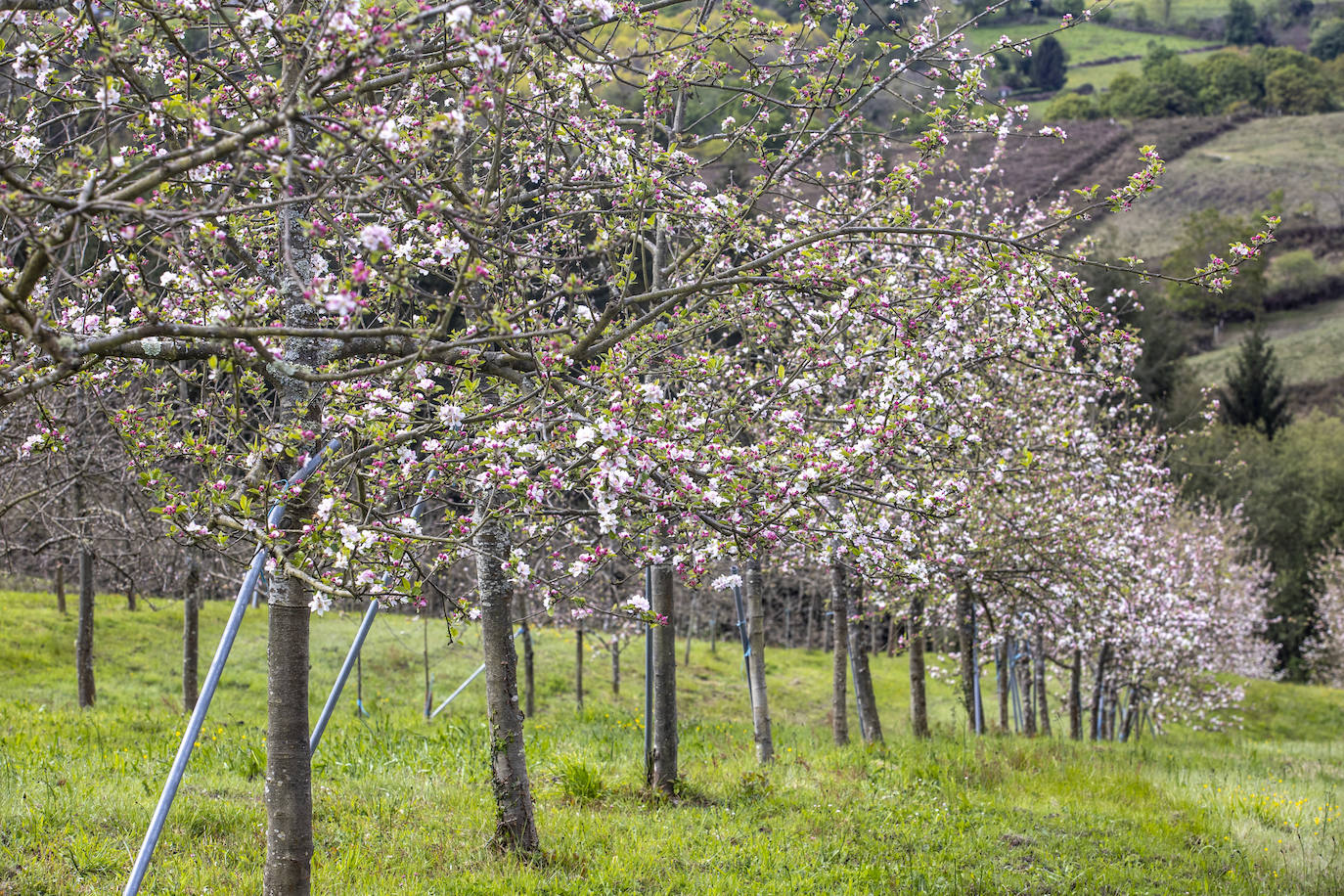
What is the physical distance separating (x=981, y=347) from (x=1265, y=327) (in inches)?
3281

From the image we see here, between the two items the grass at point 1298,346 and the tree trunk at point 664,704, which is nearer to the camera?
the tree trunk at point 664,704

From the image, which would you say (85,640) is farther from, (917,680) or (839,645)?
(917,680)

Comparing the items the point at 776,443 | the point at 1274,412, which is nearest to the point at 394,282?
the point at 776,443

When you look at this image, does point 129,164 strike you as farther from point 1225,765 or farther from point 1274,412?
point 1274,412

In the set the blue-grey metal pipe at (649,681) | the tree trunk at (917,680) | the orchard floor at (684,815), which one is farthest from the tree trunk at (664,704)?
the tree trunk at (917,680)

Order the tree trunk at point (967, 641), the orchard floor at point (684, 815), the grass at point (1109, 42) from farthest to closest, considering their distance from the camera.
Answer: the grass at point (1109, 42), the tree trunk at point (967, 641), the orchard floor at point (684, 815)

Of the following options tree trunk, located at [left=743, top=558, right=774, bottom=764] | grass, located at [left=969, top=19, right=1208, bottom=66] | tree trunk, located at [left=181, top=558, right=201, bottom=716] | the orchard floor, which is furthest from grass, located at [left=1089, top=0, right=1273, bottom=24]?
tree trunk, located at [left=181, top=558, right=201, bottom=716]

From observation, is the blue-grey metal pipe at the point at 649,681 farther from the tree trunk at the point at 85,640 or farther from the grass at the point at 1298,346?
the grass at the point at 1298,346

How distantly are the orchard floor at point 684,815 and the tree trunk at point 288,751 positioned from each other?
849mm

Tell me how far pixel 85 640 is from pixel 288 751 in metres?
11.2

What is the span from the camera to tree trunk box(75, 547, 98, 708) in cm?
1378

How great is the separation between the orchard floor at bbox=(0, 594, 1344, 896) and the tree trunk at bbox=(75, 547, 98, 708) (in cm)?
47

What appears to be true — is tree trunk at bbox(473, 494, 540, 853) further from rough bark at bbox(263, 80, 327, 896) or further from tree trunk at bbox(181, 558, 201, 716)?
tree trunk at bbox(181, 558, 201, 716)

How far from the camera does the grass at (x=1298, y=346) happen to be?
65.9 meters
